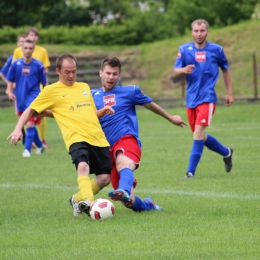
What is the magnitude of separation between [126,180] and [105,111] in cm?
67

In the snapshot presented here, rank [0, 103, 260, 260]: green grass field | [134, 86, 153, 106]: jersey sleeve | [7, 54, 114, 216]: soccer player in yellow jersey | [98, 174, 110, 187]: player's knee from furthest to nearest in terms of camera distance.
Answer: [134, 86, 153, 106]: jersey sleeve → [98, 174, 110, 187]: player's knee → [7, 54, 114, 216]: soccer player in yellow jersey → [0, 103, 260, 260]: green grass field

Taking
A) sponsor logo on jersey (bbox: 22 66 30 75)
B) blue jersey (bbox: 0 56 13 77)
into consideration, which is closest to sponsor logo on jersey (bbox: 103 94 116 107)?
sponsor logo on jersey (bbox: 22 66 30 75)

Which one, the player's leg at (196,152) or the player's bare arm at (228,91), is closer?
the player's leg at (196,152)

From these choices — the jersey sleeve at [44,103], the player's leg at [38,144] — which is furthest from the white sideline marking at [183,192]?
the player's leg at [38,144]

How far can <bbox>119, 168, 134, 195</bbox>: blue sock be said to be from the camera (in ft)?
21.5

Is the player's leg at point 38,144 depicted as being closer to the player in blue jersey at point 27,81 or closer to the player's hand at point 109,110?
the player in blue jersey at point 27,81

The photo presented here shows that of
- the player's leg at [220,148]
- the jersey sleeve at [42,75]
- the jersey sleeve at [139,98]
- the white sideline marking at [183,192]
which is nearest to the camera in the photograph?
the jersey sleeve at [139,98]

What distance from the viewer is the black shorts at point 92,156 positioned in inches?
261

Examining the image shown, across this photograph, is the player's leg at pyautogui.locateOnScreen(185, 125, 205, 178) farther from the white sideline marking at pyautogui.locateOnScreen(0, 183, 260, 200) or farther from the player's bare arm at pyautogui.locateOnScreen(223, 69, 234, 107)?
the white sideline marking at pyautogui.locateOnScreen(0, 183, 260, 200)

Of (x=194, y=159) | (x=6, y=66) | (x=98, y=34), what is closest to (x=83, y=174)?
(x=194, y=159)

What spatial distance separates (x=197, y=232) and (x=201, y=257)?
858mm

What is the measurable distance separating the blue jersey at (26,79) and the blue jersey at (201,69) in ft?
13.6

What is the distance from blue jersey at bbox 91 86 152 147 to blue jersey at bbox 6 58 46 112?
630cm

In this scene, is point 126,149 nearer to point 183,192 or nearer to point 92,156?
point 92,156
